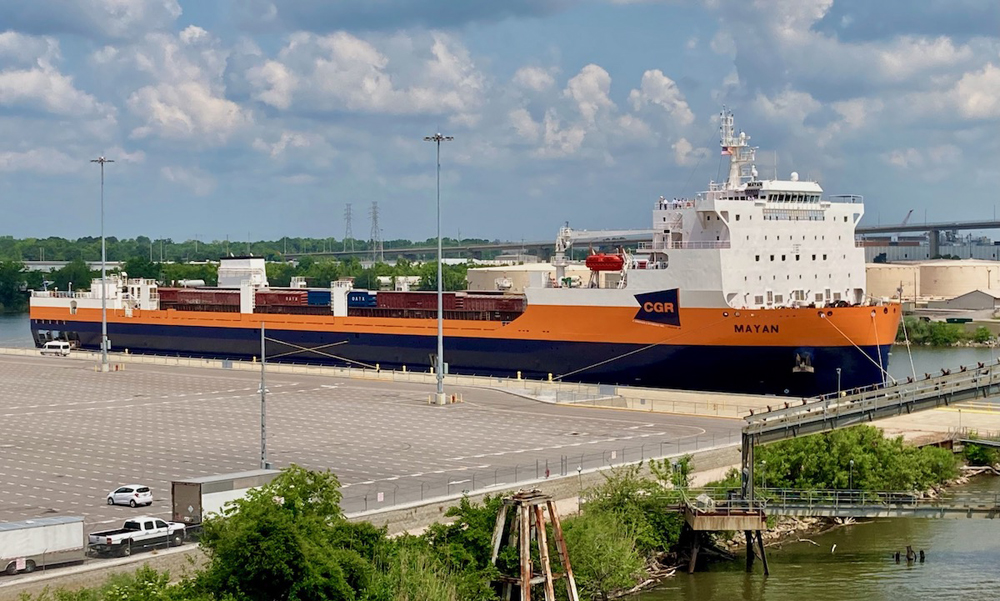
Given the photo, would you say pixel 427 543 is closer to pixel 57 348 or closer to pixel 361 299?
pixel 361 299

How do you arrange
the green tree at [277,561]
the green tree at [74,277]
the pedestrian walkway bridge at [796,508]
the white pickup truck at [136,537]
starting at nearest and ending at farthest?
the green tree at [277,561], the white pickup truck at [136,537], the pedestrian walkway bridge at [796,508], the green tree at [74,277]

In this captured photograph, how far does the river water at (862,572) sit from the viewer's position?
86.8ft

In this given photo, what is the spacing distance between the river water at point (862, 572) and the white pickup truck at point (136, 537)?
9523mm

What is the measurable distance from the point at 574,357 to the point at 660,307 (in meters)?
4.99

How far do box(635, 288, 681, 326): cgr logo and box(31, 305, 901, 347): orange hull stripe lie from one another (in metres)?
0.26

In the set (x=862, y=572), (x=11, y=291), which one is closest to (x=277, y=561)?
(x=862, y=572)

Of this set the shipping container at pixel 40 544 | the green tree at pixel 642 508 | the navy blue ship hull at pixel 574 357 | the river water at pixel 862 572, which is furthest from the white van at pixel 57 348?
the river water at pixel 862 572

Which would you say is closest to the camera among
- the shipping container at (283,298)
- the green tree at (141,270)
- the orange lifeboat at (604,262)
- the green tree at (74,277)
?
the orange lifeboat at (604,262)

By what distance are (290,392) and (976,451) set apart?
85.9 ft

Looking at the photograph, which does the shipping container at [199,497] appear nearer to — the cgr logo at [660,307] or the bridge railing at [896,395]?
the bridge railing at [896,395]

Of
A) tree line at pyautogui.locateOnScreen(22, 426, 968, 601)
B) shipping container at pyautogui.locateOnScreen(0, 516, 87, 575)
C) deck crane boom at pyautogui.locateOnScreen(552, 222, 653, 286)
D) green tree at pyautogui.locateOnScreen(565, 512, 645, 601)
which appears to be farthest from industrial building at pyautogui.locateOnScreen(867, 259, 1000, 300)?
shipping container at pyautogui.locateOnScreen(0, 516, 87, 575)

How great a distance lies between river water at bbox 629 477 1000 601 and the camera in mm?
26453

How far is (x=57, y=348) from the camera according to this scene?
7412cm

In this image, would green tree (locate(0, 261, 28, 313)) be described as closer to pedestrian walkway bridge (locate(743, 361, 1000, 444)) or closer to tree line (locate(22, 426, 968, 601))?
tree line (locate(22, 426, 968, 601))
